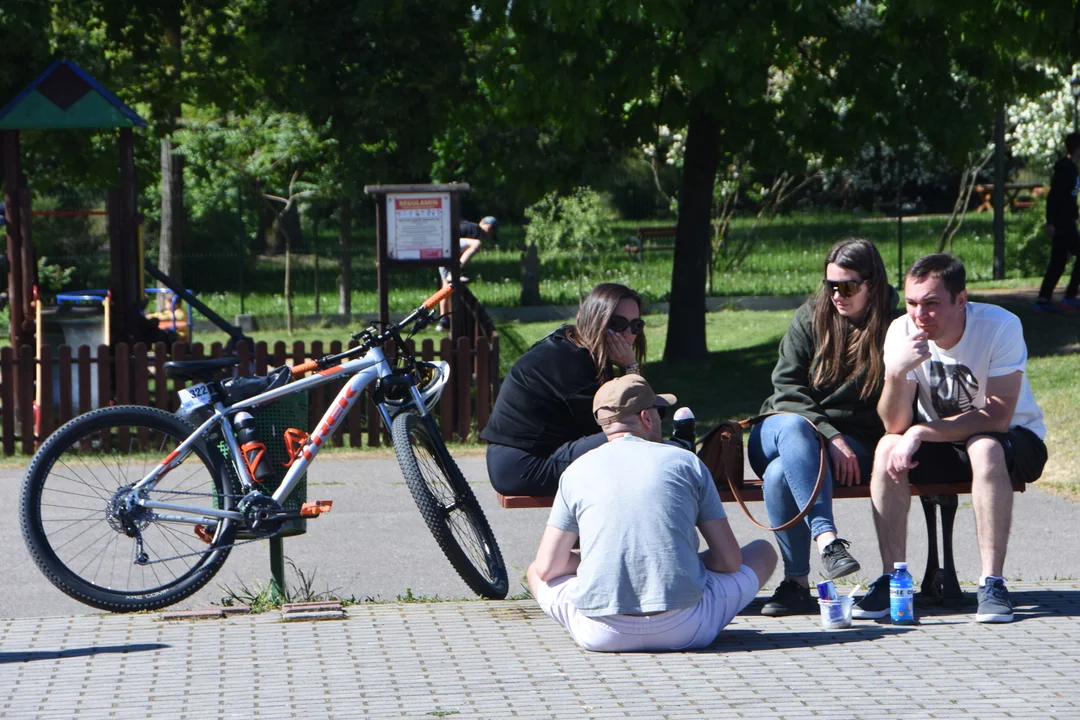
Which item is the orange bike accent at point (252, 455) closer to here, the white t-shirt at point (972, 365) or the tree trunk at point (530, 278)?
the white t-shirt at point (972, 365)

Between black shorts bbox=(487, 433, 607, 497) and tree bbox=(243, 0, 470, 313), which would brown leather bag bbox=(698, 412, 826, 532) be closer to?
black shorts bbox=(487, 433, 607, 497)

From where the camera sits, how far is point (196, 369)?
546 centimetres

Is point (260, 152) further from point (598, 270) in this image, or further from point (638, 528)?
point (638, 528)

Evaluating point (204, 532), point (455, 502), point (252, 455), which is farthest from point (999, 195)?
point (204, 532)

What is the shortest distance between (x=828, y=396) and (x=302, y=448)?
2074 mm

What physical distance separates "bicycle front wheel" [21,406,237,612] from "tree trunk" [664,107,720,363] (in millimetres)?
9348

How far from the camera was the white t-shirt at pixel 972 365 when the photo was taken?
5.09 m

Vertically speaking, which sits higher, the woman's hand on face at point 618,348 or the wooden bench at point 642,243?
the wooden bench at point 642,243

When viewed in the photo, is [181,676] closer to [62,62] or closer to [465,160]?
[62,62]

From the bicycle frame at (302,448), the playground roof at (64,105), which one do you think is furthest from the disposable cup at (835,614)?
the playground roof at (64,105)

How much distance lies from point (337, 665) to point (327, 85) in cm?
985

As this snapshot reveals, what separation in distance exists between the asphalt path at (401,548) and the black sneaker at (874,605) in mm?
1291

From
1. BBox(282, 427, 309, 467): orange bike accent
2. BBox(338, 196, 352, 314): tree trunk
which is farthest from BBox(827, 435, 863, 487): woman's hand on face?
BBox(338, 196, 352, 314): tree trunk

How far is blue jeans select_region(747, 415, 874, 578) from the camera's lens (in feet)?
16.6
